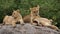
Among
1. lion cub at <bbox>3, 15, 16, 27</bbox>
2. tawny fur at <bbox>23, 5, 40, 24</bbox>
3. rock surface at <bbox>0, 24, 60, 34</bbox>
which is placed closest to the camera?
rock surface at <bbox>0, 24, 60, 34</bbox>

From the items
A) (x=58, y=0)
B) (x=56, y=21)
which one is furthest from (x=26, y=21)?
(x=58, y=0)

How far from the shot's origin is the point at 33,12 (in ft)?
35.7

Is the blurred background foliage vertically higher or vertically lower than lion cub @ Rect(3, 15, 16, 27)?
higher

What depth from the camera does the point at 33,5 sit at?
44.2 ft

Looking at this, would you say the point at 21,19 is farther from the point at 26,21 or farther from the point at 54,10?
the point at 54,10

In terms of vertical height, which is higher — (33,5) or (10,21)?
(33,5)

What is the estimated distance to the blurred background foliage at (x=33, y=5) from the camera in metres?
13.1

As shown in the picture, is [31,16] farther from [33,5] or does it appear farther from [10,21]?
[33,5]

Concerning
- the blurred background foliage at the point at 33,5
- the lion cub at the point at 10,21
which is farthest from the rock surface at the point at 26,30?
the blurred background foliage at the point at 33,5

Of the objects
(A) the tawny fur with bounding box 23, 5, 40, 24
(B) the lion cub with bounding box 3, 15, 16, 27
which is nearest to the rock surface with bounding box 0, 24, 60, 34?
(B) the lion cub with bounding box 3, 15, 16, 27

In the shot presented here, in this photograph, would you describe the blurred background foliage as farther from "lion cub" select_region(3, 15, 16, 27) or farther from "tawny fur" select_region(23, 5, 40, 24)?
"lion cub" select_region(3, 15, 16, 27)

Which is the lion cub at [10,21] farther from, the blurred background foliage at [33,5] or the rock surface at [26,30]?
the blurred background foliage at [33,5]

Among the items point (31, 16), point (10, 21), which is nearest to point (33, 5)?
point (31, 16)

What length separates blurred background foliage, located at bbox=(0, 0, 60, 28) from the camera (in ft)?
43.0
